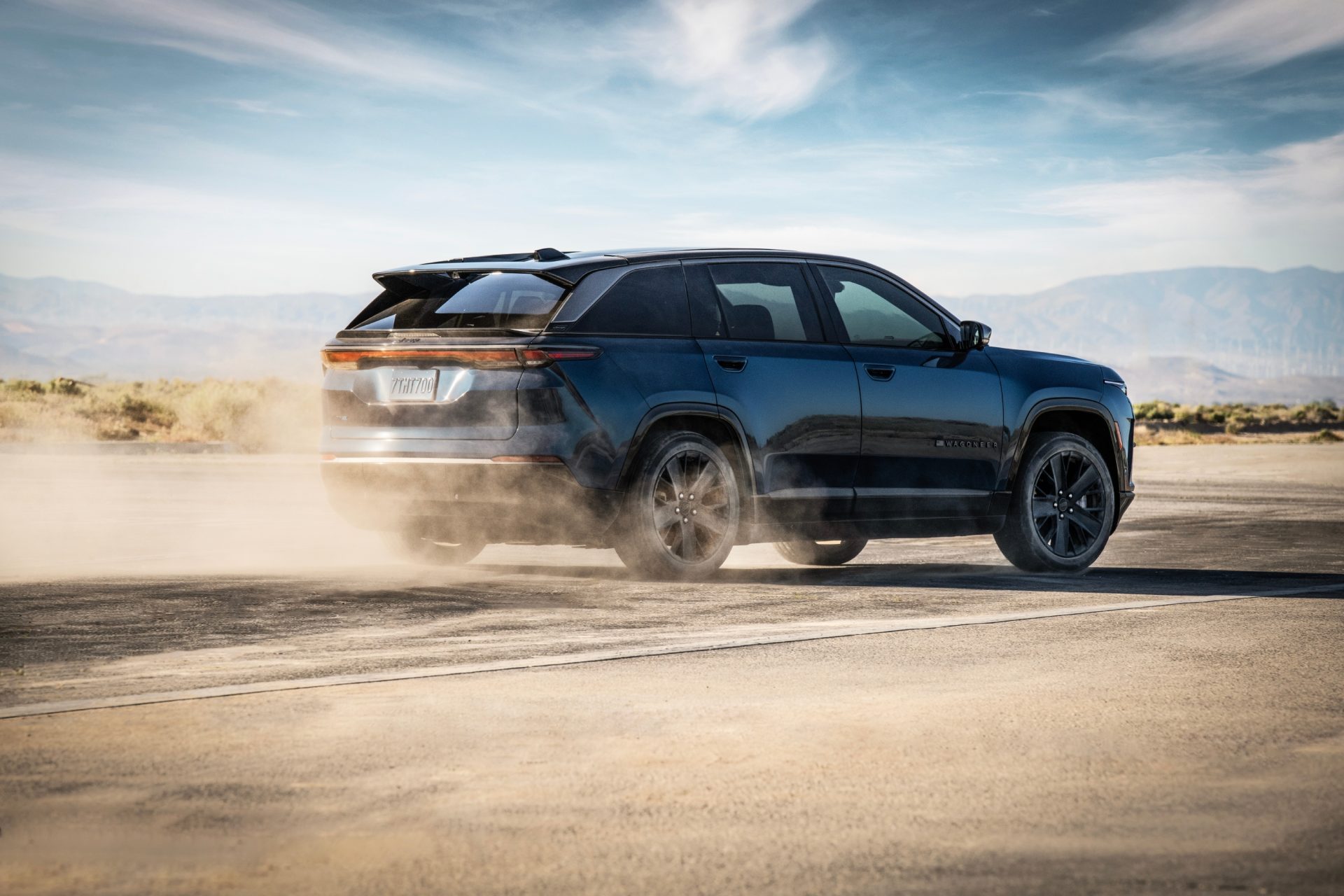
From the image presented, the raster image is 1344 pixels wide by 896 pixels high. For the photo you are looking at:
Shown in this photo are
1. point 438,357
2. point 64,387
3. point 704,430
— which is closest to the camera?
point 438,357

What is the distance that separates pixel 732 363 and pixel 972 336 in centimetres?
191

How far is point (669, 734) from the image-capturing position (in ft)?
18.1

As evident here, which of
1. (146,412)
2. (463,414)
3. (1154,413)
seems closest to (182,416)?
(146,412)

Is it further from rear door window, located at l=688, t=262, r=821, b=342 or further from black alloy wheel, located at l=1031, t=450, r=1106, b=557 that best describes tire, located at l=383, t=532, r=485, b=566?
black alloy wheel, located at l=1031, t=450, r=1106, b=557

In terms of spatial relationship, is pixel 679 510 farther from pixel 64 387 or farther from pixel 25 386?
pixel 25 386

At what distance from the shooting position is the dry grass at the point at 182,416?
40.6 metres

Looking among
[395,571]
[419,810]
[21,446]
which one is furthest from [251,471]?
[419,810]

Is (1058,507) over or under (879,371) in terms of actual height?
under

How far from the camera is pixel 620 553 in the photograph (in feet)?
31.9

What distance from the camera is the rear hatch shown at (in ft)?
30.5

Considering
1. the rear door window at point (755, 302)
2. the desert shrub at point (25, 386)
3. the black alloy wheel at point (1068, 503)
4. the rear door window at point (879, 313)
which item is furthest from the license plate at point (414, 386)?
the desert shrub at point (25, 386)

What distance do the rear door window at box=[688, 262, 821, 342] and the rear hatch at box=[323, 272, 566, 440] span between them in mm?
1010

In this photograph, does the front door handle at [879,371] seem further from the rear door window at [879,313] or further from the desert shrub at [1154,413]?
the desert shrub at [1154,413]

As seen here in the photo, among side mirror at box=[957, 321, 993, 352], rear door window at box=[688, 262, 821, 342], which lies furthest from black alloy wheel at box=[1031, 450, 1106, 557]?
rear door window at box=[688, 262, 821, 342]
